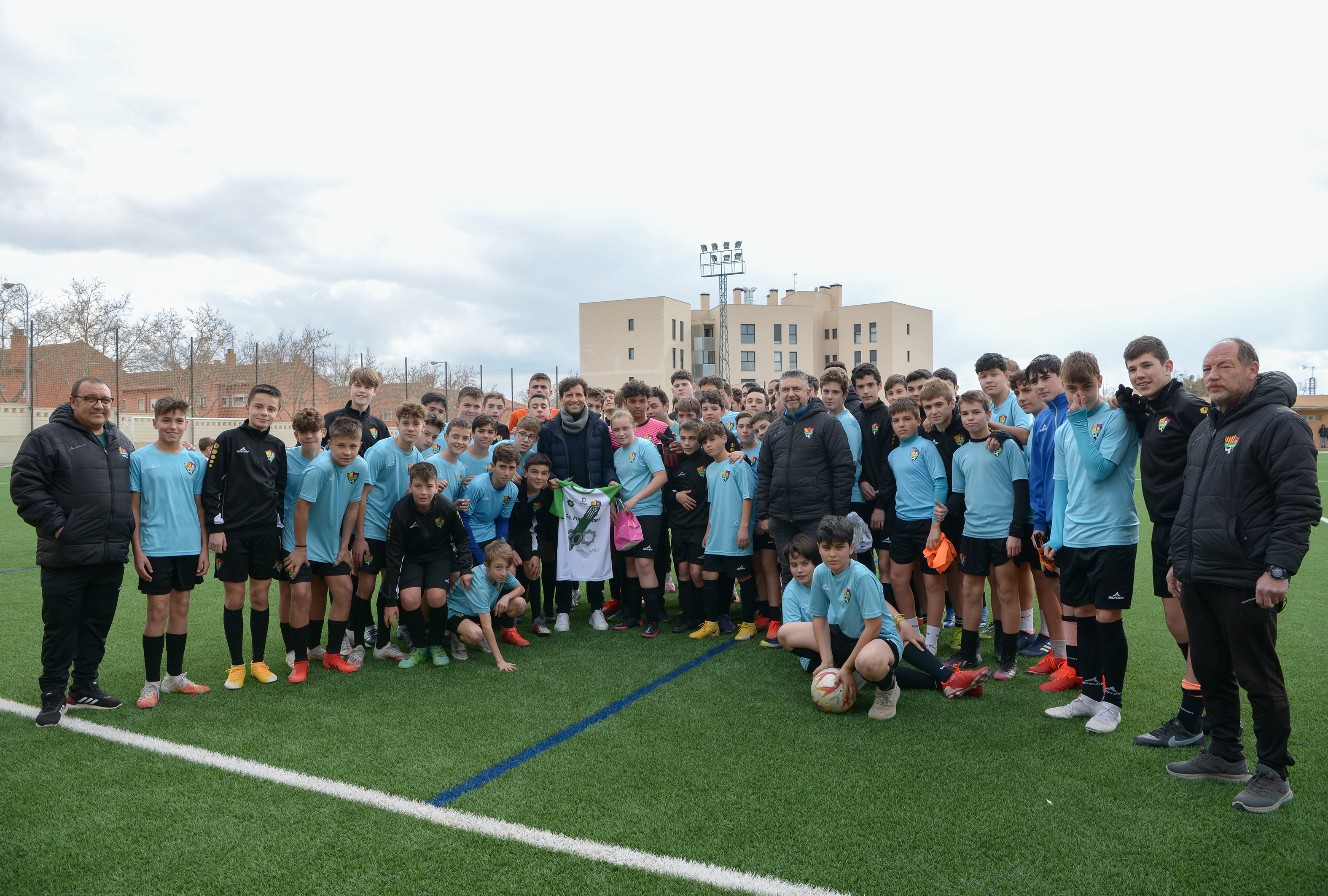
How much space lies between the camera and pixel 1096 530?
401 cm

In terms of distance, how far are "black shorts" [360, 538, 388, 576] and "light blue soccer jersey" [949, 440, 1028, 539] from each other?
163 inches

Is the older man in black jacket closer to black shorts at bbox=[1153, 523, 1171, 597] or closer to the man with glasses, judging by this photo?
black shorts at bbox=[1153, 523, 1171, 597]

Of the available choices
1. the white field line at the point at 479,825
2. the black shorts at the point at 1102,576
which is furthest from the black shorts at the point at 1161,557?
the white field line at the point at 479,825

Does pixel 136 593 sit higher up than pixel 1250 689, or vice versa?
pixel 1250 689

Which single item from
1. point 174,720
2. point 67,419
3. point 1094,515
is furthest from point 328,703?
point 1094,515

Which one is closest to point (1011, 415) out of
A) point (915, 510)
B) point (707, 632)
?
point (915, 510)

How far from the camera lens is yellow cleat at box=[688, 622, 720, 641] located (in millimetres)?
6059

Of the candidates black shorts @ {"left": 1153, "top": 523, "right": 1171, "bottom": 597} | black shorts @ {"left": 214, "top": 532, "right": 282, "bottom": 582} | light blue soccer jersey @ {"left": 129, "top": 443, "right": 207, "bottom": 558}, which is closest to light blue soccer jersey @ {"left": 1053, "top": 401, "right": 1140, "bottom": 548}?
black shorts @ {"left": 1153, "top": 523, "right": 1171, "bottom": 597}

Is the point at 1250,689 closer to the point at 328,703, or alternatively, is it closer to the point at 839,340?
the point at 328,703

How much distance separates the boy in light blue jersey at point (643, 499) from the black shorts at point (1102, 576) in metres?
3.18

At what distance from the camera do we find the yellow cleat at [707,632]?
6.06 metres

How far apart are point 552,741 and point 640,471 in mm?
2833

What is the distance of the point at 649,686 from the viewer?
482 centimetres

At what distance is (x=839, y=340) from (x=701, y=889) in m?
65.0
